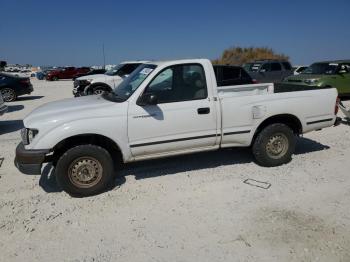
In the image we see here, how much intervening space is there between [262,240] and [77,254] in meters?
1.93

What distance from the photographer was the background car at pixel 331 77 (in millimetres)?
12477

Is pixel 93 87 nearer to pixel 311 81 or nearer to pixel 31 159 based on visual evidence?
pixel 311 81

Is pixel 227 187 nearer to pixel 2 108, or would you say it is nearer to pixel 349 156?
pixel 349 156

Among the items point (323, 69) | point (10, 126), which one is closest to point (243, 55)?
point (323, 69)

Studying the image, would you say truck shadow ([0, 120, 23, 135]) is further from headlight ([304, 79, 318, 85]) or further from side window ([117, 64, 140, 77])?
headlight ([304, 79, 318, 85])

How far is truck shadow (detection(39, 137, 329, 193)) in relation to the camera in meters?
5.35

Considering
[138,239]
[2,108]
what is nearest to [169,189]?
[138,239]

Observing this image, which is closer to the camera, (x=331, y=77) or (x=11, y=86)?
(x=331, y=77)

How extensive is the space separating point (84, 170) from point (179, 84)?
1855 millimetres

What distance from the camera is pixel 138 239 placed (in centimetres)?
368

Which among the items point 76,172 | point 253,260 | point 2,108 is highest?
point 2,108

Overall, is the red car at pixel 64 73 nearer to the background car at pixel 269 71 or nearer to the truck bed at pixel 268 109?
the background car at pixel 269 71

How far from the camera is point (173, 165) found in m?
5.85

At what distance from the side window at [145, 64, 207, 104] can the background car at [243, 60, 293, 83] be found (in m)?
13.4
